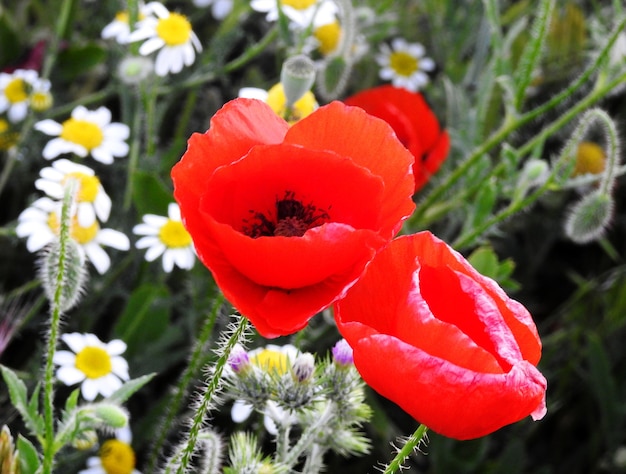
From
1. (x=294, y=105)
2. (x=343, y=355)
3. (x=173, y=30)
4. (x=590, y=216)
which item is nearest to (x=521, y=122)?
(x=590, y=216)

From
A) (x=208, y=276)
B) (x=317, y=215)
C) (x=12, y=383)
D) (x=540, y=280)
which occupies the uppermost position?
(x=317, y=215)

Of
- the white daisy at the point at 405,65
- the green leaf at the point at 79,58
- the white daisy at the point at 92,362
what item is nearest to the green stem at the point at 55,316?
the white daisy at the point at 92,362

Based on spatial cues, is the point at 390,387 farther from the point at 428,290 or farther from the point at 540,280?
the point at 540,280

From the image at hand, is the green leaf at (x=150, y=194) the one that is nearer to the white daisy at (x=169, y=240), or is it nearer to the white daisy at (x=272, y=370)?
the white daisy at (x=169, y=240)

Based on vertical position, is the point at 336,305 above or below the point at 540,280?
above

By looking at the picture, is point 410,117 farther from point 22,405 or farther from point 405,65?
point 22,405

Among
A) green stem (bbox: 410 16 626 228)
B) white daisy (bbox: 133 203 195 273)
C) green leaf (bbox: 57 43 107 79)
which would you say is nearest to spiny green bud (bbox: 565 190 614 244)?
green stem (bbox: 410 16 626 228)

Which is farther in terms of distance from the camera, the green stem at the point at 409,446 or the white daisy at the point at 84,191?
the white daisy at the point at 84,191

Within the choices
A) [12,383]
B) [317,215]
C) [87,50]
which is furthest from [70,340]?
[87,50]
